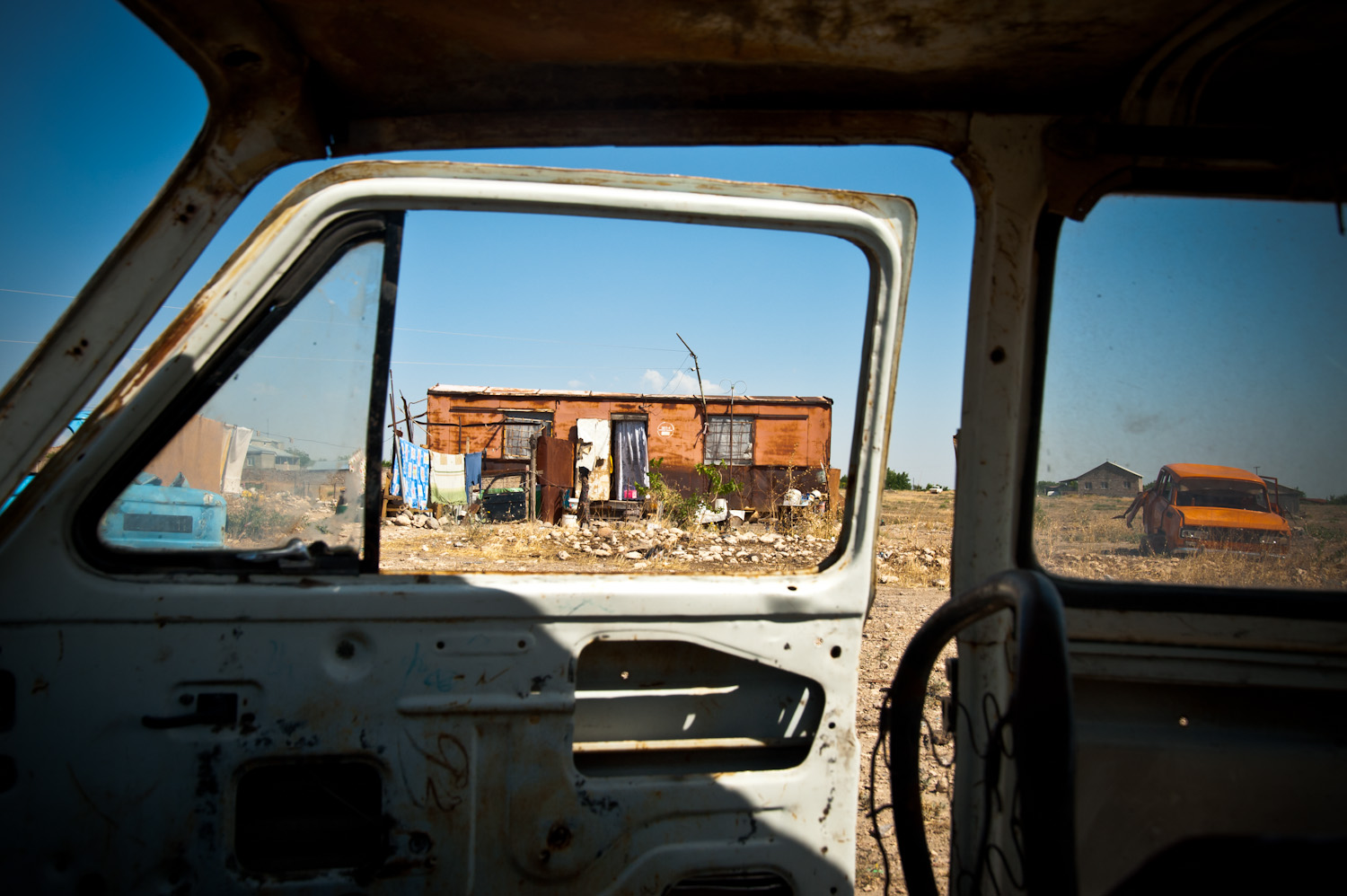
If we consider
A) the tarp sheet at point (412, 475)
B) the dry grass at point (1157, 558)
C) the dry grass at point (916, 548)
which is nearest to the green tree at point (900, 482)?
the dry grass at point (916, 548)

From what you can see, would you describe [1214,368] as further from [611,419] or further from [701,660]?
[611,419]

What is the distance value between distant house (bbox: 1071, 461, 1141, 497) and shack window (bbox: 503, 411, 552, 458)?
17.5 meters

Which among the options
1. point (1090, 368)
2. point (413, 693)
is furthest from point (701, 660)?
point (1090, 368)

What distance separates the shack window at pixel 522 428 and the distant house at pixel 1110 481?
57.5 feet

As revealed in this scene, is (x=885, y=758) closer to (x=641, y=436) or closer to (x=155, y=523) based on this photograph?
(x=155, y=523)

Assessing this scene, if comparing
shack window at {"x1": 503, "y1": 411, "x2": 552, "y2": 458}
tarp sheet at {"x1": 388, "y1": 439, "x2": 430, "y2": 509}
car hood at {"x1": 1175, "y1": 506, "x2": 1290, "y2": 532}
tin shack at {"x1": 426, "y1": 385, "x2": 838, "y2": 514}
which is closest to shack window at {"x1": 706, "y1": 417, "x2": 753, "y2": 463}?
tin shack at {"x1": 426, "y1": 385, "x2": 838, "y2": 514}

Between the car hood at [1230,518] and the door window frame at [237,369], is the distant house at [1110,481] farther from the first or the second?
the door window frame at [237,369]

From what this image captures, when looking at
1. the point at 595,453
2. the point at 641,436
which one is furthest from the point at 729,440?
the point at 595,453

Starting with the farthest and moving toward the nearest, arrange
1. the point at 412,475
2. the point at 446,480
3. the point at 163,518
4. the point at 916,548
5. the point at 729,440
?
1. the point at 729,440
2. the point at 446,480
3. the point at 412,475
4. the point at 916,548
5. the point at 163,518

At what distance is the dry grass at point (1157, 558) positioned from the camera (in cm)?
142

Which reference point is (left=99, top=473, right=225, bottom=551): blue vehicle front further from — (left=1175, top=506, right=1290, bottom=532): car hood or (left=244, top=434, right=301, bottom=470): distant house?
(left=1175, top=506, right=1290, bottom=532): car hood

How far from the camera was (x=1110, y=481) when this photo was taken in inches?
59.3

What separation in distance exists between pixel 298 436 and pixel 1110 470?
5.50 ft

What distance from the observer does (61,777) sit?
127 centimetres
